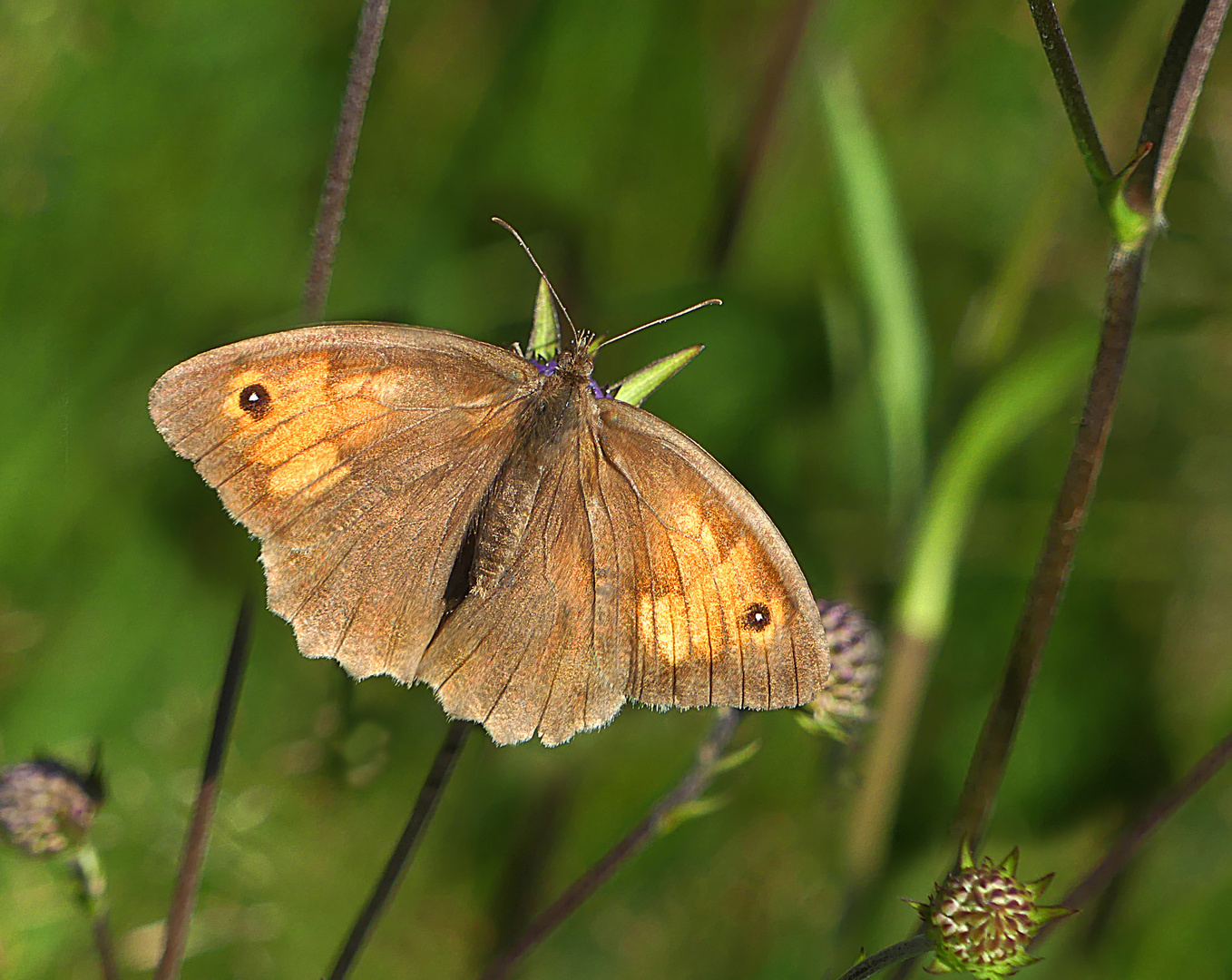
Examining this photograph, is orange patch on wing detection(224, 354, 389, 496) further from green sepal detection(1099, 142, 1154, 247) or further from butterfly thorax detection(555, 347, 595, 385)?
green sepal detection(1099, 142, 1154, 247)

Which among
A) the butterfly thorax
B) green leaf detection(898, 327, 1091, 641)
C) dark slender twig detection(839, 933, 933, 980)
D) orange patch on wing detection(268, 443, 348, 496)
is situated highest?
orange patch on wing detection(268, 443, 348, 496)

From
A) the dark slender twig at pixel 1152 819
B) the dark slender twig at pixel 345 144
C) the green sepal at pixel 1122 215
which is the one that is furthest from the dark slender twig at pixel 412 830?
the green sepal at pixel 1122 215

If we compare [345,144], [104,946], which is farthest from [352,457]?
[104,946]

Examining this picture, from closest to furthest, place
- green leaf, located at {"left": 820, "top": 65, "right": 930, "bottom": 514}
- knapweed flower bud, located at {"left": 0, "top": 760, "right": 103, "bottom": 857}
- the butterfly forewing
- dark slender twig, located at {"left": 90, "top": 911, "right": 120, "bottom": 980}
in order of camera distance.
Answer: the butterfly forewing
dark slender twig, located at {"left": 90, "top": 911, "right": 120, "bottom": 980}
knapweed flower bud, located at {"left": 0, "top": 760, "right": 103, "bottom": 857}
green leaf, located at {"left": 820, "top": 65, "right": 930, "bottom": 514}

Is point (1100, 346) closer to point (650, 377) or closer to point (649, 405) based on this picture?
point (650, 377)

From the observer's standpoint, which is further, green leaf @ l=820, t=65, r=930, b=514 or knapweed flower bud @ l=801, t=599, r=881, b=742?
green leaf @ l=820, t=65, r=930, b=514

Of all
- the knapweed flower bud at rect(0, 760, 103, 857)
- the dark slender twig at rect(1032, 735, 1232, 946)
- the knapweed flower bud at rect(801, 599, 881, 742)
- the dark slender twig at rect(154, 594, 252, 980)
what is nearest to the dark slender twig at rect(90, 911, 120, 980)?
the dark slender twig at rect(154, 594, 252, 980)
